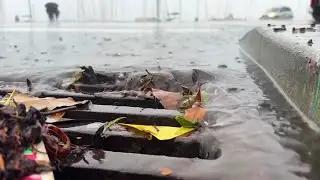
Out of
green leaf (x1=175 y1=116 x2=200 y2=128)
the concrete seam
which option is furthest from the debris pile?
the concrete seam

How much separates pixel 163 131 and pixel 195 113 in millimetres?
361

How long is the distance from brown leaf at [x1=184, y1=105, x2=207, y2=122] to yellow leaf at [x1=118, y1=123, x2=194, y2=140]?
0.14 meters

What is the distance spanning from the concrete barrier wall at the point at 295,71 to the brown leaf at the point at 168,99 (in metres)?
0.81

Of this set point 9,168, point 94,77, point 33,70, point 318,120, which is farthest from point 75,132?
point 33,70

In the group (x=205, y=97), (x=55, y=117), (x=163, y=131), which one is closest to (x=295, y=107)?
(x=205, y=97)

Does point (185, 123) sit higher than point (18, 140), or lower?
lower

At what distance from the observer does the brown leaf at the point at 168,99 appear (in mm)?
2883

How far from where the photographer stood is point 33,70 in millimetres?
4605

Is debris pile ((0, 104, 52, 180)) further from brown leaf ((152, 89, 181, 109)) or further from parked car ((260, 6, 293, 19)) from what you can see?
parked car ((260, 6, 293, 19))

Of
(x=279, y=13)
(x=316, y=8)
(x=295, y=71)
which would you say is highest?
(x=316, y=8)

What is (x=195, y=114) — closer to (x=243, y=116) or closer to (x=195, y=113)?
(x=195, y=113)

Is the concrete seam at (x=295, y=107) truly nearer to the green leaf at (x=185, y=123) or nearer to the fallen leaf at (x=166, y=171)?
the green leaf at (x=185, y=123)

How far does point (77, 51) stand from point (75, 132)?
4.76 meters

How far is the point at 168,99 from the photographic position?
2947 millimetres
